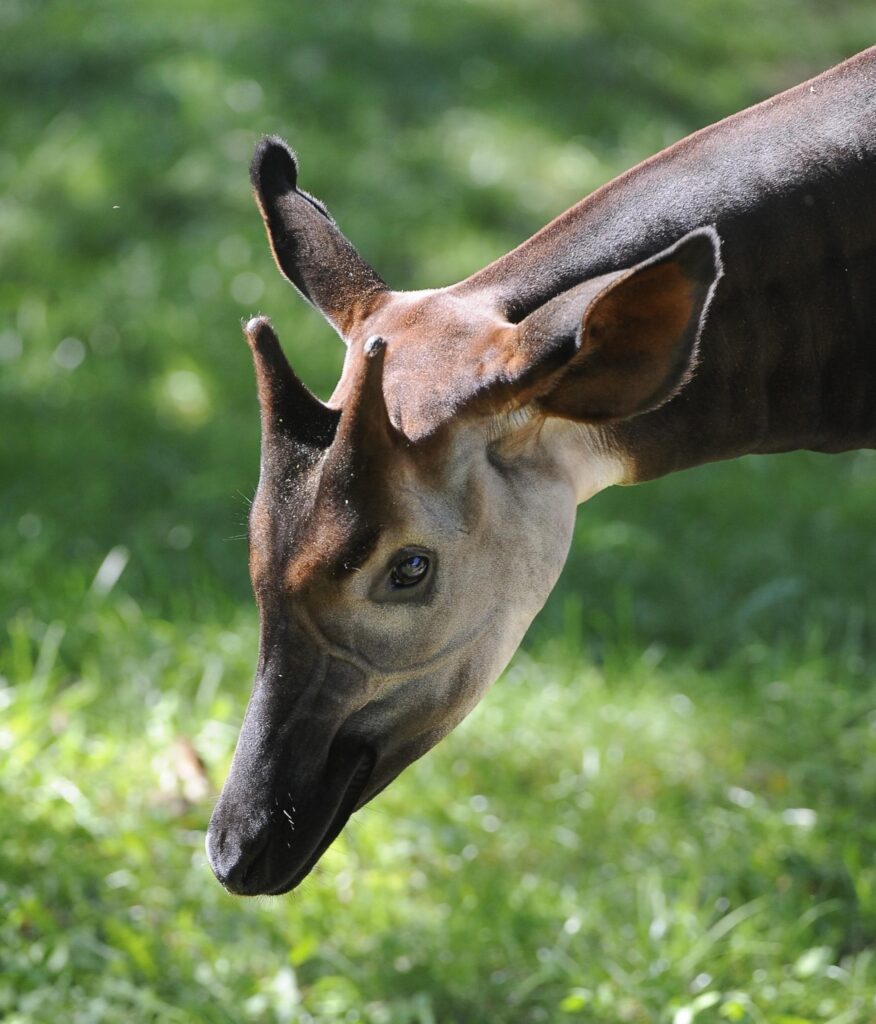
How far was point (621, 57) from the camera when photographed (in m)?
8.49

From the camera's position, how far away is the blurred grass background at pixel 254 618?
361 centimetres

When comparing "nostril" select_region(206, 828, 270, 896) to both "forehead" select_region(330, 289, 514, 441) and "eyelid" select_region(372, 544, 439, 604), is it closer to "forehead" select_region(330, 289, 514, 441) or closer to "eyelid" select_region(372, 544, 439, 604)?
"eyelid" select_region(372, 544, 439, 604)

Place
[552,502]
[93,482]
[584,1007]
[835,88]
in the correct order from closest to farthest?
[552,502] → [835,88] → [584,1007] → [93,482]

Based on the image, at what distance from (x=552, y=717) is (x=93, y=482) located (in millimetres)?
2103

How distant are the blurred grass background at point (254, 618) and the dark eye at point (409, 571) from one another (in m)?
1.31

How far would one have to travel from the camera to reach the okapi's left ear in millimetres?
2314

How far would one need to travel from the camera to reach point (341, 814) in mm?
2557

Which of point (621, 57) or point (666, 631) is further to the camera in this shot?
point (621, 57)

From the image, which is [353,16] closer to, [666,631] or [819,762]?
[666,631]

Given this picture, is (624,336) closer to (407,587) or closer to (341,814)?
(407,587)

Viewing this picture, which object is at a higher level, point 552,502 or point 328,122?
point 552,502

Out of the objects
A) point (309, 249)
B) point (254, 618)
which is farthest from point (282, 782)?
point (254, 618)

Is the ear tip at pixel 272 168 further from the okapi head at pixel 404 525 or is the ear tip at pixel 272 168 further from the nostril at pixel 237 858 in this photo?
the nostril at pixel 237 858

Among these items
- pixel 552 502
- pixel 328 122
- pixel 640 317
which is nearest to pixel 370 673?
pixel 552 502
